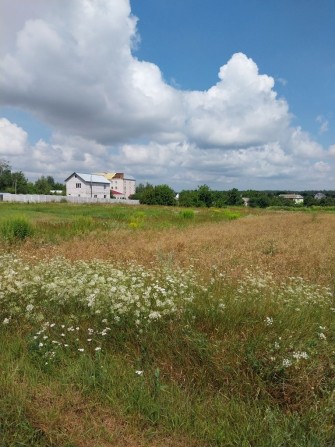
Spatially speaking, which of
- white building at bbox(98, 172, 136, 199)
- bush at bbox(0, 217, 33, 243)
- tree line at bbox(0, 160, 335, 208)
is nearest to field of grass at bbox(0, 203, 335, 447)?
bush at bbox(0, 217, 33, 243)

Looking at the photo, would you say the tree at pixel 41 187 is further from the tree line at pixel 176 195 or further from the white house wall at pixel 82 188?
the white house wall at pixel 82 188

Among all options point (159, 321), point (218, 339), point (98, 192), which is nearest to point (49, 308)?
point (159, 321)

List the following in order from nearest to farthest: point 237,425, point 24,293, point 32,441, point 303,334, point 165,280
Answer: point 32,441 → point 237,425 → point 303,334 → point 24,293 → point 165,280

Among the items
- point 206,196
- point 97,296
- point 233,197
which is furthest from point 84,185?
point 97,296

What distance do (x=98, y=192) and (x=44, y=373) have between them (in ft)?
317

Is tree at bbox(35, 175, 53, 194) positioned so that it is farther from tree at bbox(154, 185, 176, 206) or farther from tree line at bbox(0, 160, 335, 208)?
tree at bbox(154, 185, 176, 206)

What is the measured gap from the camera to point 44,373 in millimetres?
3145

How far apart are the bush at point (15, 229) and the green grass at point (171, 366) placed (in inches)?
351

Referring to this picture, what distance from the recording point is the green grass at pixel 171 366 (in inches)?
100

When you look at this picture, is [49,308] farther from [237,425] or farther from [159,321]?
[237,425]

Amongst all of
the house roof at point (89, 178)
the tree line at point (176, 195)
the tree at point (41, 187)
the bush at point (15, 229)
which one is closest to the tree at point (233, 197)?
the tree line at point (176, 195)

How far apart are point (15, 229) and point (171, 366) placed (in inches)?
463

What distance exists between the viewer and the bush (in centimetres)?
→ 1254

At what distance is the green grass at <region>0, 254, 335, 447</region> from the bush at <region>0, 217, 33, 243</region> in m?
8.91
